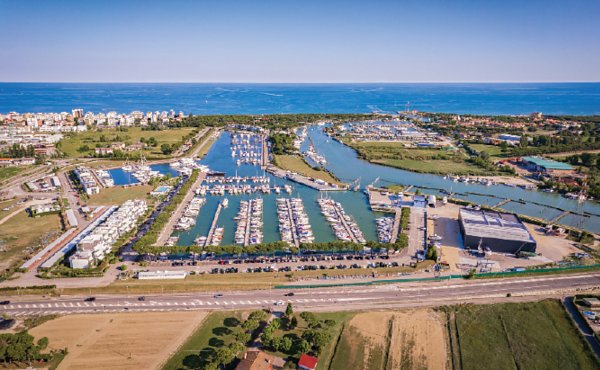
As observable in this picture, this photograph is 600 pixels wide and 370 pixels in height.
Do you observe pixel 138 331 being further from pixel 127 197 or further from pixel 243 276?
pixel 127 197

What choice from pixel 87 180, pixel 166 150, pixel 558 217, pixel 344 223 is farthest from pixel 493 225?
pixel 166 150

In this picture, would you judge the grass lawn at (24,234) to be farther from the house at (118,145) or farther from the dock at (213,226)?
the house at (118,145)

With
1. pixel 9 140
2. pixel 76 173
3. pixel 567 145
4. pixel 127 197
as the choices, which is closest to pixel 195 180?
pixel 127 197

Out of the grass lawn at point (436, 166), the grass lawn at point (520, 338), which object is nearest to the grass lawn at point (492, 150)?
the grass lawn at point (436, 166)

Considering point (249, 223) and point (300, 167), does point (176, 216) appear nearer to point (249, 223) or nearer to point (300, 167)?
point (249, 223)

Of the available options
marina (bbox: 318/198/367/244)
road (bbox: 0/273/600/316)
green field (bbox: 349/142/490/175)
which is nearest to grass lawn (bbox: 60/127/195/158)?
marina (bbox: 318/198/367/244)
